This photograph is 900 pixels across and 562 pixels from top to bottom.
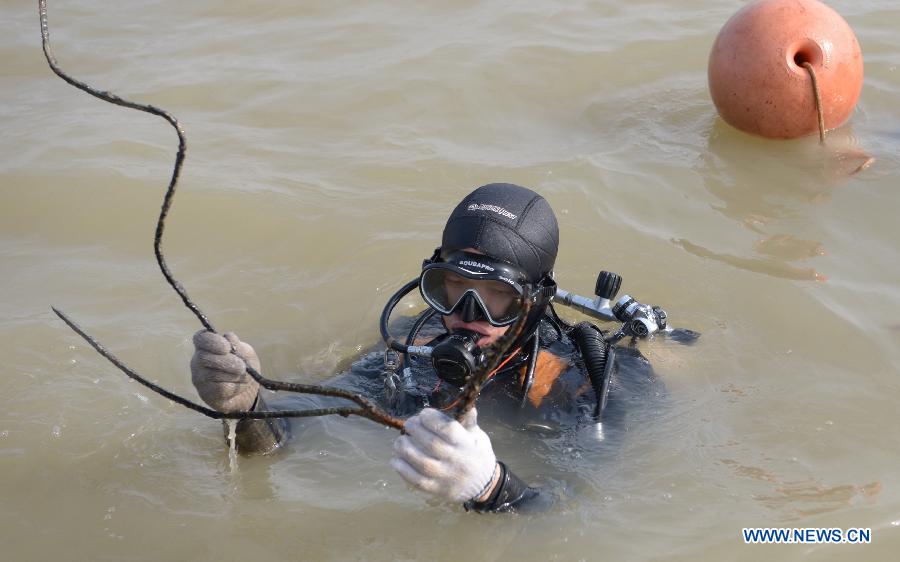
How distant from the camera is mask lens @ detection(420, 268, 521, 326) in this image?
3859mm

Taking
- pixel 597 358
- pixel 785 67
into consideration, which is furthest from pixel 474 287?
pixel 785 67

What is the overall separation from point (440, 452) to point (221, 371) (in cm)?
95

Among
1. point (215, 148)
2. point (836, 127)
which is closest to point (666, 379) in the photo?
point (836, 127)

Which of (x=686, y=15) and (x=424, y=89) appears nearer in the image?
(x=424, y=89)

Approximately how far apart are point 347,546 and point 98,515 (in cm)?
96

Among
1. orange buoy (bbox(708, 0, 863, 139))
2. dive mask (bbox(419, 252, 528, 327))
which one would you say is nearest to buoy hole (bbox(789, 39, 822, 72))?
orange buoy (bbox(708, 0, 863, 139))

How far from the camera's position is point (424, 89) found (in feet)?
25.8

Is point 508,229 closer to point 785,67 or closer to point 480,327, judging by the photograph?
point 480,327

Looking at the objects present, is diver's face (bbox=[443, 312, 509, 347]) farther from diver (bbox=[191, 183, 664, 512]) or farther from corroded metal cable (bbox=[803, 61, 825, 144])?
corroded metal cable (bbox=[803, 61, 825, 144])

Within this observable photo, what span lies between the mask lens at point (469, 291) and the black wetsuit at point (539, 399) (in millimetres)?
345

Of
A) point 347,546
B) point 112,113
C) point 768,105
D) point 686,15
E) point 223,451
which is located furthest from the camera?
point 686,15

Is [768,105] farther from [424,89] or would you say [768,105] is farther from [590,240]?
[424,89]

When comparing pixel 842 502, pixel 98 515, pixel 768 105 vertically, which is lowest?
pixel 98 515

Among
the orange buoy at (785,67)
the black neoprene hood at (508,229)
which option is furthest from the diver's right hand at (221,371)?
the orange buoy at (785,67)
